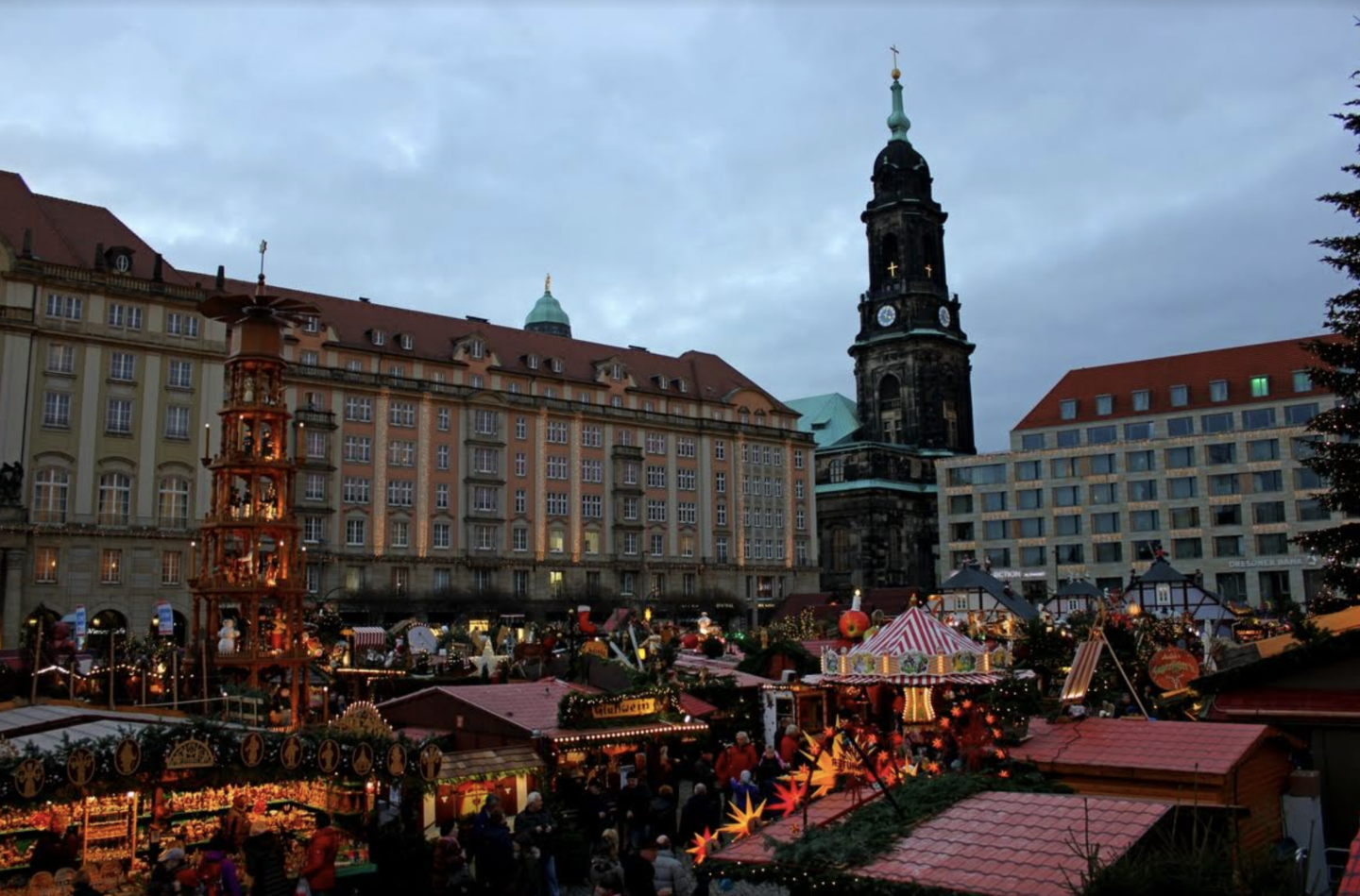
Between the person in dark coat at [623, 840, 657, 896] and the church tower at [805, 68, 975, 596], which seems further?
the church tower at [805, 68, 975, 596]

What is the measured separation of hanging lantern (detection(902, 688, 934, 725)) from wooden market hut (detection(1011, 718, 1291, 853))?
8.39 m

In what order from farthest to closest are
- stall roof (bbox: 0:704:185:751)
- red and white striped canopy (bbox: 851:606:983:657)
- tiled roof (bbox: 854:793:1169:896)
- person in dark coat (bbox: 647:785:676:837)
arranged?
1. red and white striped canopy (bbox: 851:606:983:657)
2. person in dark coat (bbox: 647:785:676:837)
3. stall roof (bbox: 0:704:185:751)
4. tiled roof (bbox: 854:793:1169:896)

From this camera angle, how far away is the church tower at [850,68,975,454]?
89.2 meters

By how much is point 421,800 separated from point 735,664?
1426 centimetres

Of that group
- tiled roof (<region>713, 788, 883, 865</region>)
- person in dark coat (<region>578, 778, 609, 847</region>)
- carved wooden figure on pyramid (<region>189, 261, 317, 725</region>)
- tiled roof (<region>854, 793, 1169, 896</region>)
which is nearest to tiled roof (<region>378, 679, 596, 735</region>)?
person in dark coat (<region>578, 778, 609, 847</region>)

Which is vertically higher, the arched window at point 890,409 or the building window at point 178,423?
the arched window at point 890,409

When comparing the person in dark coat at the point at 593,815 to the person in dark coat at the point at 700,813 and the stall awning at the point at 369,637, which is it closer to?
the person in dark coat at the point at 700,813

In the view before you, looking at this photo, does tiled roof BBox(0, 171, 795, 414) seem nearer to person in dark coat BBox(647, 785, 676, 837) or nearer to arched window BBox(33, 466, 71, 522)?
arched window BBox(33, 466, 71, 522)

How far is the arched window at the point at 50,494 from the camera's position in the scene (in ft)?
149

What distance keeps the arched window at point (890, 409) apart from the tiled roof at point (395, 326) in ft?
45.7

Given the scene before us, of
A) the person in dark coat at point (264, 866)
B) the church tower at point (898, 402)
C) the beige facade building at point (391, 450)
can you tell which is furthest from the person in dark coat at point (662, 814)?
the church tower at point (898, 402)

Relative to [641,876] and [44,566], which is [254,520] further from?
[44,566]

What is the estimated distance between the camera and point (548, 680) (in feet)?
73.4

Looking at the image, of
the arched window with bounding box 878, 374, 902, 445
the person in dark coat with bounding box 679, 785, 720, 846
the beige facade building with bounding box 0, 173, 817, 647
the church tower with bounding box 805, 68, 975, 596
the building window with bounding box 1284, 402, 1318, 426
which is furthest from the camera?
the arched window with bounding box 878, 374, 902, 445
